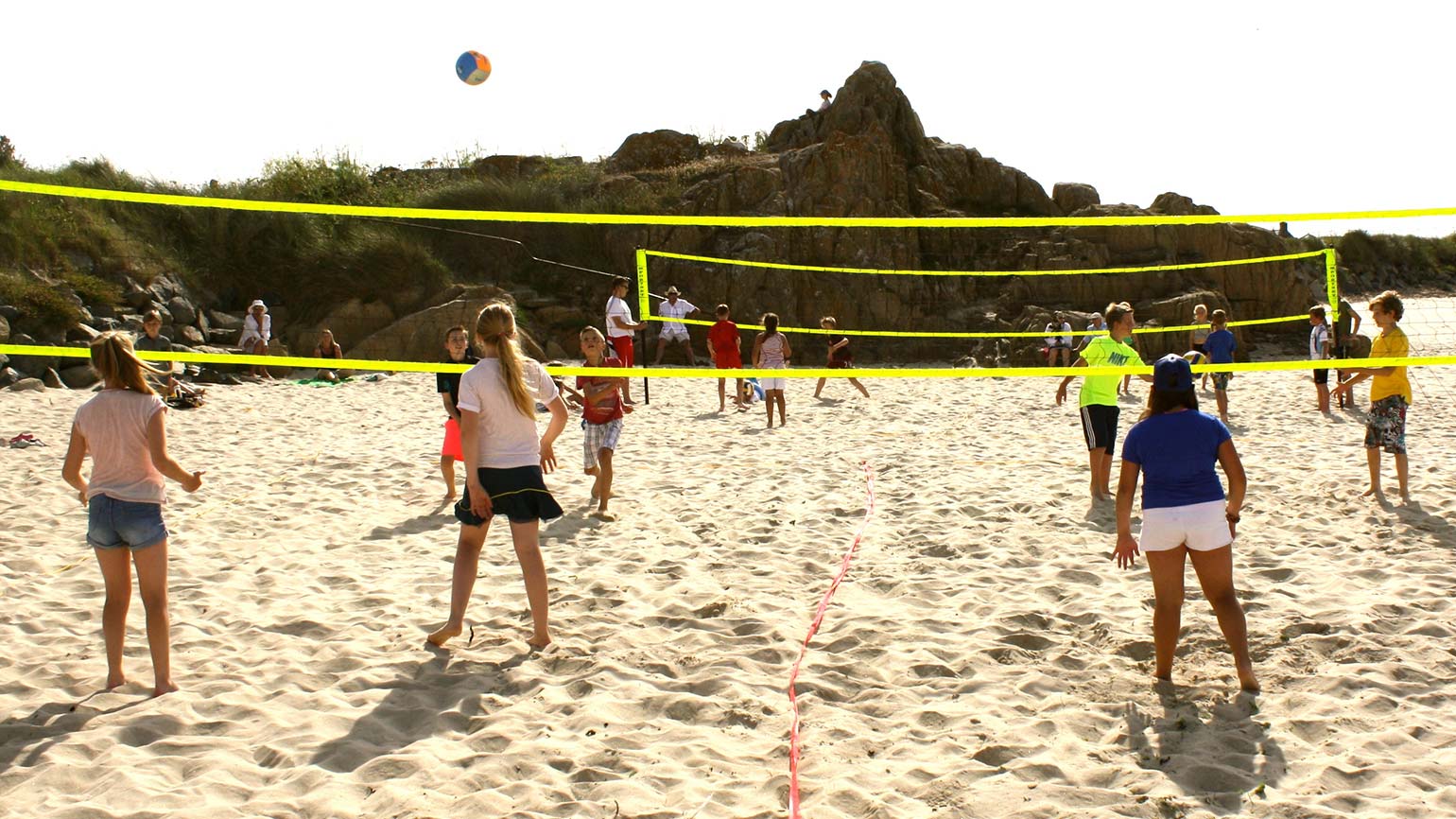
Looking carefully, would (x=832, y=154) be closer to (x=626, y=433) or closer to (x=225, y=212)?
(x=225, y=212)

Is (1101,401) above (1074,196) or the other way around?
the other way around

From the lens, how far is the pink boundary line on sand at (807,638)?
2.90 m

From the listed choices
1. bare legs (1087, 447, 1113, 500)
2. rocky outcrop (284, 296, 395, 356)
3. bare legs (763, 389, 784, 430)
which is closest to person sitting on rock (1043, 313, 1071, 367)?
bare legs (763, 389, 784, 430)

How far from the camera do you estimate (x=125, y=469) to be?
3453 mm

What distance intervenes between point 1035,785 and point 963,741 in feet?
1.06

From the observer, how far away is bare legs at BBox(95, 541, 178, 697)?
11.5 ft

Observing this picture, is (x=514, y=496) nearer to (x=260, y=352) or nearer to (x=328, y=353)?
(x=328, y=353)

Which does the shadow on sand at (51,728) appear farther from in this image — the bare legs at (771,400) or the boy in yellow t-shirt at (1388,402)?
the bare legs at (771,400)

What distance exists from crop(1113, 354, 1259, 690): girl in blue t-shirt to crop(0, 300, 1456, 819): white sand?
271 millimetres

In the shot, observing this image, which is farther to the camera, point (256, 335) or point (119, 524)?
point (256, 335)

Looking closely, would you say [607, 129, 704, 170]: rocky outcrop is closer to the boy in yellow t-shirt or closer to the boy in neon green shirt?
the boy in neon green shirt

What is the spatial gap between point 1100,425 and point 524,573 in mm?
3671

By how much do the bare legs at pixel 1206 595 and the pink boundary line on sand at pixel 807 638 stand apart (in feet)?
3.99

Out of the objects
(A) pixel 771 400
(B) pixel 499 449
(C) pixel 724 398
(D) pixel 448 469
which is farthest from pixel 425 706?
(C) pixel 724 398
